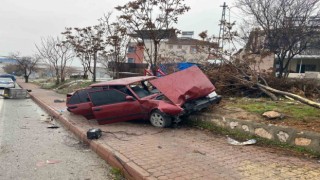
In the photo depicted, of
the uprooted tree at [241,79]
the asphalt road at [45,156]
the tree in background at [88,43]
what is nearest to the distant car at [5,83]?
the tree in background at [88,43]

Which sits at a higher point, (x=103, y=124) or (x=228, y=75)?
(x=228, y=75)

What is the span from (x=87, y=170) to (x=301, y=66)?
38.6m

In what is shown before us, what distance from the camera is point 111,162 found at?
5934 millimetres

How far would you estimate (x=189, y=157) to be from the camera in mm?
5812

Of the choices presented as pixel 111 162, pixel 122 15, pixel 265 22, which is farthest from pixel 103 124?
pixel 265 22

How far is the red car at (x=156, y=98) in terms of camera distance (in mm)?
8375

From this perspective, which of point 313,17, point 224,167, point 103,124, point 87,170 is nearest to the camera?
point 224,167

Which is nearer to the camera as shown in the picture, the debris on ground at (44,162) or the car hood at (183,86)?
the debris on ground at (44,162)

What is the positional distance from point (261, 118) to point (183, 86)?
2247mm

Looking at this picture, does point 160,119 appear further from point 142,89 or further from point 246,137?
point 246,137

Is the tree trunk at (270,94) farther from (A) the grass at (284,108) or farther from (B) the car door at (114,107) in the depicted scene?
(B) the car door at (114,107)

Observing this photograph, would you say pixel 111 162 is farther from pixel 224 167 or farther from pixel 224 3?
pixel 224 3

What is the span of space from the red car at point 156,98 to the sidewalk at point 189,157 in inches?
23.2

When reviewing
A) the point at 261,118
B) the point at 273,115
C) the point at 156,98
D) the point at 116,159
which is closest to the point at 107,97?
the point at 156,98
